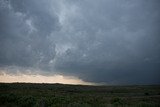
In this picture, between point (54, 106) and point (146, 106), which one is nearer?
point (54, 106)

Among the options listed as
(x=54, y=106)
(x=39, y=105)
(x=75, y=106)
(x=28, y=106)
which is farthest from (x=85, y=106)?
(x=28, y=106)

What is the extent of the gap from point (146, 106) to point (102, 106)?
5604 millimetres

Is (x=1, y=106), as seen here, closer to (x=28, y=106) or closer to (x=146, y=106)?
(x=28, y=106)

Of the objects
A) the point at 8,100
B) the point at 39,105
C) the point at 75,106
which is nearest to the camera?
the point at 75,106

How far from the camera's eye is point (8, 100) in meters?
34.1

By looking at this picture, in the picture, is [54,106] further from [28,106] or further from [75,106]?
[28,106]

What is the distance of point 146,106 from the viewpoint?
28.0 m

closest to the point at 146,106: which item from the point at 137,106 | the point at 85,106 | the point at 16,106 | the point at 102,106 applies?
the point at 137,106

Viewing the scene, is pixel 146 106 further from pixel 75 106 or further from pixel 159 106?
pixel 75 106

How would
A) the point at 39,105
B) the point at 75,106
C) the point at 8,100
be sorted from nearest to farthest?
the point at 75,106 → the point at 39,105 → the point at 8,100

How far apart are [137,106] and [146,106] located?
1201mm

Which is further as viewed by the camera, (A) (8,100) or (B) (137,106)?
(A) (8,100)

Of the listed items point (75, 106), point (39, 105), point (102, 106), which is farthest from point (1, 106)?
point (102, 106)

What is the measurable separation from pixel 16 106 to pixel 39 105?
350 cm
